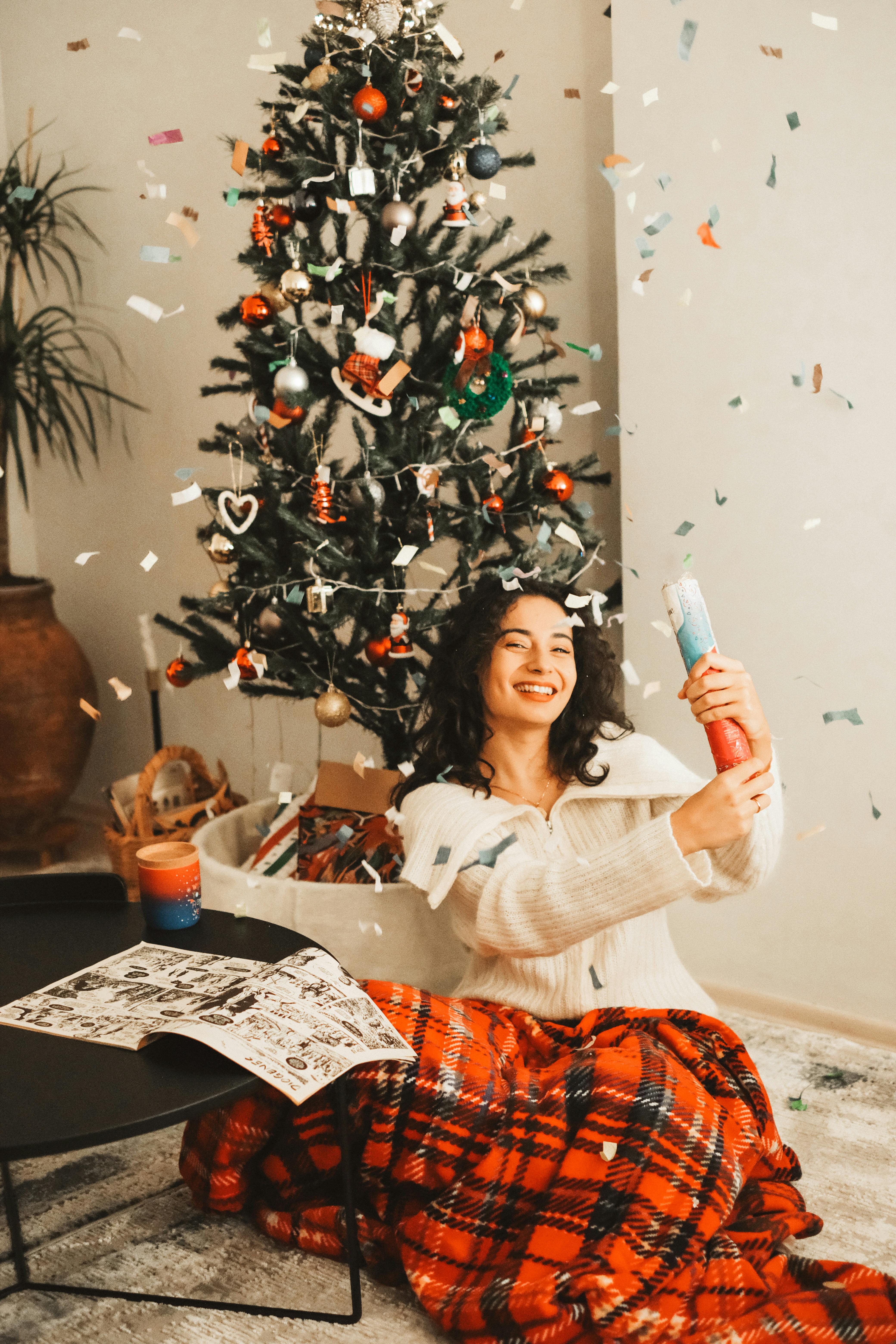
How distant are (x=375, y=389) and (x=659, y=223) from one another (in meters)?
0.64

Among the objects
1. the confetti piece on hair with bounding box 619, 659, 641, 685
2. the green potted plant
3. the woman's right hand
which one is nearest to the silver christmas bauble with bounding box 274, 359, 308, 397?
the confetti piece on hair with bounding box 619, 659, 641, 685

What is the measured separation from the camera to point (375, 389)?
1924mm

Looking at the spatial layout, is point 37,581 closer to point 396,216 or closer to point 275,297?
point 275,297

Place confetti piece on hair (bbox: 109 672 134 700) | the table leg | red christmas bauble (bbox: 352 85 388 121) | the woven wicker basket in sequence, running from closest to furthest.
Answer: the table leg < red christmas bauble (bbox: 352 85 388 121) < confetti piece on hair (bbox: 109 672 134 700) < the woven wicker basket

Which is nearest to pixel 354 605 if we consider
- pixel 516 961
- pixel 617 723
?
pixel 617 723

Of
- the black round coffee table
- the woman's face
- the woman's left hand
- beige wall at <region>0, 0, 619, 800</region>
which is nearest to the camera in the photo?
the black round coffee table

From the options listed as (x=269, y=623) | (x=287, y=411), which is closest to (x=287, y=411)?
(x=287, y=411)

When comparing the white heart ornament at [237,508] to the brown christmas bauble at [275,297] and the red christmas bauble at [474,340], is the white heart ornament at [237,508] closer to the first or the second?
the brown christmas bauble at [275,297]

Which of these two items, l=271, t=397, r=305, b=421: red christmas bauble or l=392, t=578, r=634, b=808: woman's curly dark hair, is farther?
l=271, t=397, r=305, b=421: red christmas bauble

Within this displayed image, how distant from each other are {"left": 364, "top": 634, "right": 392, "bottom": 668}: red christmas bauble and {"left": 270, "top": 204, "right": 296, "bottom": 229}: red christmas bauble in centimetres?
74

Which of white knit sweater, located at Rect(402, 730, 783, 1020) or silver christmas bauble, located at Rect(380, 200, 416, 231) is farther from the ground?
silver christmas bauble, located at Rect(380, 200, 416, 231)

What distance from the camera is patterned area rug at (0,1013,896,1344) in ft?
4.47

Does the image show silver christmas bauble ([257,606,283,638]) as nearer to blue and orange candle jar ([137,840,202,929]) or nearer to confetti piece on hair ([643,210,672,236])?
blue and orange candle jar ([137,840,202,929])

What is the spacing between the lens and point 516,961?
1681mm
